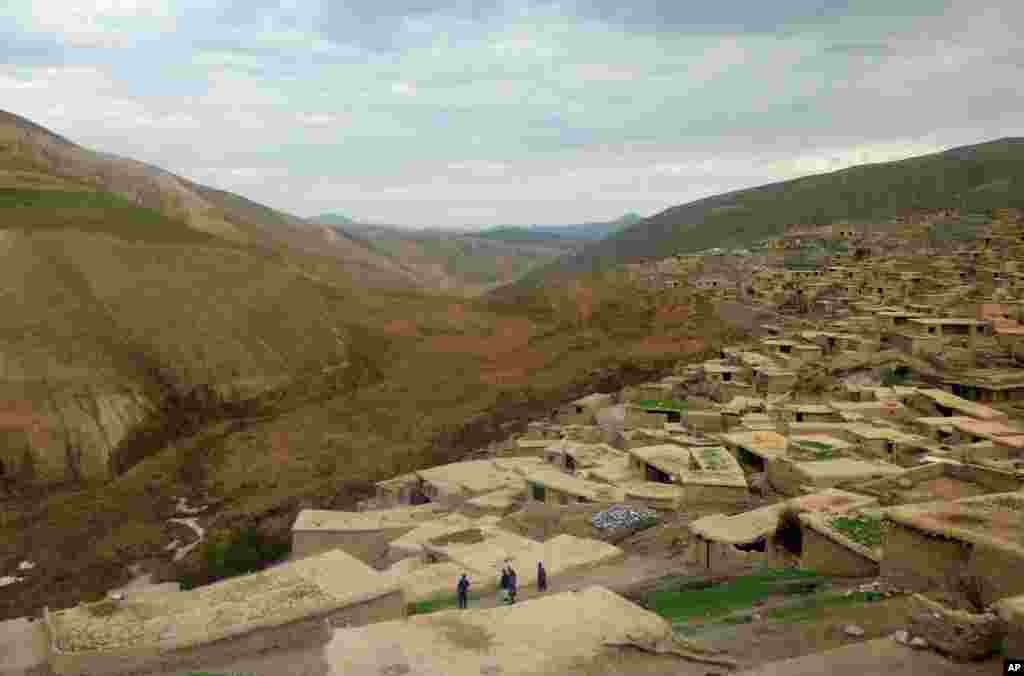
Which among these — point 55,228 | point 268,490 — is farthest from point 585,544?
point 55,228

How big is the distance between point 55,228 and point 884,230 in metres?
72.2

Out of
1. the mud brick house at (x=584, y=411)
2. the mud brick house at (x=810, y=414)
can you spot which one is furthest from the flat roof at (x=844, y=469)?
the mud brick house at (x=584, y=411)

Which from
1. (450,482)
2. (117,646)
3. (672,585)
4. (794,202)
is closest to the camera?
(117,646)

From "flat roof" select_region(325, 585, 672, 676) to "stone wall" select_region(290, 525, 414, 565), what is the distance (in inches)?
411

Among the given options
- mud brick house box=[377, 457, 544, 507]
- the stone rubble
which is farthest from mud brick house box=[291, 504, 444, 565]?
the stone rubble

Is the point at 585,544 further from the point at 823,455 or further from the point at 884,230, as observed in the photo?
the point at 884,230

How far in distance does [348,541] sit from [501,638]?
38.7ft

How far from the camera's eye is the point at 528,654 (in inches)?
358

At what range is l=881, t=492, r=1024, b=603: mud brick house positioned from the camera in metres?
9.33

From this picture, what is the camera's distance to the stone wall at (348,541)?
20359 mm

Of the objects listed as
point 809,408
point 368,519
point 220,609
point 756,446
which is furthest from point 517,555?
point 809,408

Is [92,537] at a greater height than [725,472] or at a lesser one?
lesser

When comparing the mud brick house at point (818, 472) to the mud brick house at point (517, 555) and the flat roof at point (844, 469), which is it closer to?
the flat roof at point (844, 469)

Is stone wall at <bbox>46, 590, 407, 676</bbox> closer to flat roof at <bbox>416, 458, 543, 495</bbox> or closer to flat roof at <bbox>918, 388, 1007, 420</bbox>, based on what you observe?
flat roof at <bbox>416, 458, 543, 495</bbox>
